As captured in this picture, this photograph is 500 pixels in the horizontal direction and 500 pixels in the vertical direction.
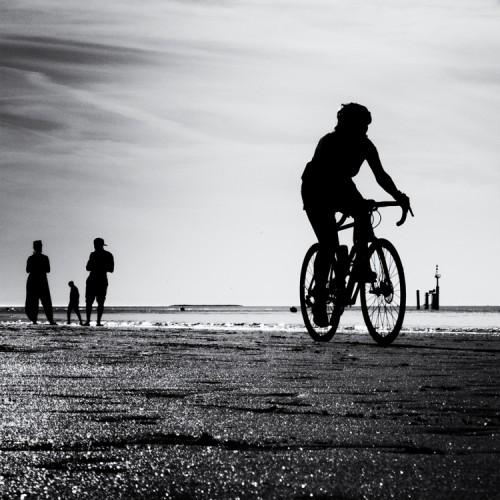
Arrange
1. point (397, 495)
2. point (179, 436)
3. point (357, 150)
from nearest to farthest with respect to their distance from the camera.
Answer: point (397, 495) < point (179, 436) < point (357, 150)

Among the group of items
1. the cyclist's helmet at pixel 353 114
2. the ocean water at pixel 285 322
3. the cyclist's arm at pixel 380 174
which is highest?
the cyclist's helmet at pixel 353 114

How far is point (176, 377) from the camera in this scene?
187 inches

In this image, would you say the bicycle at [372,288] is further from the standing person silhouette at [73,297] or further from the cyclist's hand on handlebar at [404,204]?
the standing person silhouette at [73,297]

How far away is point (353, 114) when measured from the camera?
28.6ft

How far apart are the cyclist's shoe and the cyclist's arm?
51.1 inches

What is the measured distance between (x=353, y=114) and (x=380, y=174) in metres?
0.61

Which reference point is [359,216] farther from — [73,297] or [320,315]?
[73,297]

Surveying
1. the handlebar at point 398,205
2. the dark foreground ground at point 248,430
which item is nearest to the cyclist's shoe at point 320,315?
the handlebar at point 398,205

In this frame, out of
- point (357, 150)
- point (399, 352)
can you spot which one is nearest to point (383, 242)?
point (357, 150)

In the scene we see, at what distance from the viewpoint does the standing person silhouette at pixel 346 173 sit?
28.6 feet

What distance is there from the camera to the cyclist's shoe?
9.16m

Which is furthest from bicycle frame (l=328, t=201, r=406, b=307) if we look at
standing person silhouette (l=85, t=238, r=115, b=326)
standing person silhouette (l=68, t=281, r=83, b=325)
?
standing person silhouette (l=68, t=281, r=83, b=325)

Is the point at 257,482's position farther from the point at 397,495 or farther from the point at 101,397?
the point at 101,397

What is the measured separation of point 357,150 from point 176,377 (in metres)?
4.52
